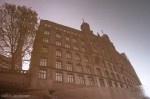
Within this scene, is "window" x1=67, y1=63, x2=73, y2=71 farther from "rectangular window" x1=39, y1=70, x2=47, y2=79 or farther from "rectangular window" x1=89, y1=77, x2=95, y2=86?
"rectangular window" x1=39, y1=70, x2=47, y2=79

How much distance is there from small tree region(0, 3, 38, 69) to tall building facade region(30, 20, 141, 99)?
4.33 meters

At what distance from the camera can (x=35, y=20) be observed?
26.4m

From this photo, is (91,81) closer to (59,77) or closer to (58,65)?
(59,77)

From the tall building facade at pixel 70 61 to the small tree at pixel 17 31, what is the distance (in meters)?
4.33

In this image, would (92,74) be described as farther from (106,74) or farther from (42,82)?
(42,82)

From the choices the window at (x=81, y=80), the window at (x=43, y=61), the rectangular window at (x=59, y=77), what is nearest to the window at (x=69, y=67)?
the window at (x=81, y=80)

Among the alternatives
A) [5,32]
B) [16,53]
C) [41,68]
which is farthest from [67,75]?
[5,32]

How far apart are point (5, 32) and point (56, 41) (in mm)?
15940

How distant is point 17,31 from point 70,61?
15.4 meters

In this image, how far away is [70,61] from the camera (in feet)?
113

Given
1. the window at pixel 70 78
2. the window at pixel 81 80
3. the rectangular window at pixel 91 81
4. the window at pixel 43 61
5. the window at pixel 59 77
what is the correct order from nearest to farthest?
the window at pixel 59 77
the window at pixel 43 61
the window at pixel 70 78
the window at pixel 81 80
the rectangular window at pixel 91 81

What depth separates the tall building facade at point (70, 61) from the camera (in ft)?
91.9

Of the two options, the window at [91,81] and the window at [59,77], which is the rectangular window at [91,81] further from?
the window at [59,77]

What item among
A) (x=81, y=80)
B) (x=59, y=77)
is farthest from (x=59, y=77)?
(x=81, y=80)
